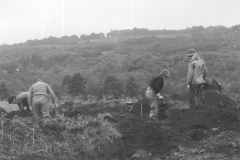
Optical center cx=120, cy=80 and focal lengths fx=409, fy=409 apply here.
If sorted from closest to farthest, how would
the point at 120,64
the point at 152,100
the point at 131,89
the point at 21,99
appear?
the point at 152,100
the point at 21,99
the point at 131,89
the point at 120,64

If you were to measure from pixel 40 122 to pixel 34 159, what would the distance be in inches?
42.9

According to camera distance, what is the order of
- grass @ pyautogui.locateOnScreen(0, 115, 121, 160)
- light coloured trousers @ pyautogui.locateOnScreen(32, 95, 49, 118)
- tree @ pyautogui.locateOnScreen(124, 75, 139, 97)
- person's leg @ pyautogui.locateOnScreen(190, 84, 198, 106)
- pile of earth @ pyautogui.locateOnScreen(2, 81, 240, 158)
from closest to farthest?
grass @ pyautogui.locateOnScreen(0, 115, 121, 160)
pile of earth @ pyautogui.locateOnScreen(2, 81, 240, 158)
light coloured trousers @ pyautogui.locateOnScreen(32, 95, 49, 118)
person's leg @ pyautogui.locateOnScreen(190, 84, 198, 106)
tree @ pyautogui.locateOnScreen(124, 75, 139, 97)

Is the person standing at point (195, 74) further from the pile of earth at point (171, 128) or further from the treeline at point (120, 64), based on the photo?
the treeline at point (120, 64)

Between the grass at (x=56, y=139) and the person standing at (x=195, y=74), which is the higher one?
the person standing at (x=195, y=74)

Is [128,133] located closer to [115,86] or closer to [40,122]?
[40,122]

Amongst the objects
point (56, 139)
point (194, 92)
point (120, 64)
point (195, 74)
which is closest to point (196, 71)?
point (195, 74)

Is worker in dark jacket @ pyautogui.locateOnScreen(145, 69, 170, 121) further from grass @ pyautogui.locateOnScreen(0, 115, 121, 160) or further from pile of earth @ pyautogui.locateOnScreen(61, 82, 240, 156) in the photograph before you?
grass @ pyautogui.locateOnScreen(0, 115, 121, 160)

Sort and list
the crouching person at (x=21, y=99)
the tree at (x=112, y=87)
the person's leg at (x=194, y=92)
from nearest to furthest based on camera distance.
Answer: the person's leg at (x=194, y=92) → the crouching person at (x=21, y=99) → the tree at (x=112, y=87)

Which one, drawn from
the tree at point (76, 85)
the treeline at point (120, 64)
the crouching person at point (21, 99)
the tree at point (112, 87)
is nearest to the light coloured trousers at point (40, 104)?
the crouching person at point (21, 99)

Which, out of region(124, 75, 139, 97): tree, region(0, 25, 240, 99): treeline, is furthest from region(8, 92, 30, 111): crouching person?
region(124, 75, 139, 97): tree

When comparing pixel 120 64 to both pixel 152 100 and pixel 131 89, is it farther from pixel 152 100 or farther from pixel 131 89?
pixel 152 100

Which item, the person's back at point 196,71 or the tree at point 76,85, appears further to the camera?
the tree at point 76,85

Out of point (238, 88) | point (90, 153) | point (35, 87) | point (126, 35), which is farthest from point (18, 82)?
point (126, 35)

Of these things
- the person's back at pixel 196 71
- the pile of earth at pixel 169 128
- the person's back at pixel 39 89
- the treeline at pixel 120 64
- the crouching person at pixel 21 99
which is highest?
the person's back at pixel 196 71
